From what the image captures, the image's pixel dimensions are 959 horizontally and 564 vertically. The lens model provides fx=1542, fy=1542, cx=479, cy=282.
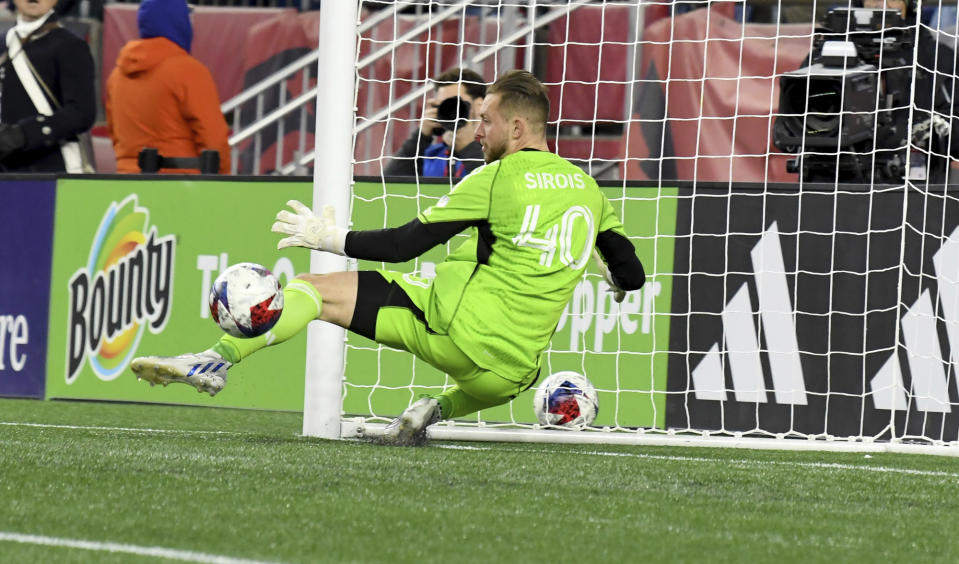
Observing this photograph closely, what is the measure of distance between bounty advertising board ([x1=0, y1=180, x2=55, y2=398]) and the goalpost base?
9.10 feet

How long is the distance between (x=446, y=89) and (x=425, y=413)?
2752mm

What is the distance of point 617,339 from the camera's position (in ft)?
24.3

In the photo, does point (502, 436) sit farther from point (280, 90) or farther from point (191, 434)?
point (280, 90)

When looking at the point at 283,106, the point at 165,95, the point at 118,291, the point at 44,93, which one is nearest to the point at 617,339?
the point at 118,291

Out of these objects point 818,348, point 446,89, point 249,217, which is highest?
point 446,89

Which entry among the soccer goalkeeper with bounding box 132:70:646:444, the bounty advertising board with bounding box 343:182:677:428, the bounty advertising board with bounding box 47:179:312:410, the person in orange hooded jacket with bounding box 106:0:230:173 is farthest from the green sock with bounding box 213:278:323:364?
the person in orange hooded jacket with bounding box 106:0:230:173

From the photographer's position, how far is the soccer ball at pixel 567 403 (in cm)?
670

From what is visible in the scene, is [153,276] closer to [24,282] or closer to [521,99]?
[24,282]

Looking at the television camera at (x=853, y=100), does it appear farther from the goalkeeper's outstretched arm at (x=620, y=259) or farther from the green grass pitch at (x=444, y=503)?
the green grass pitch at (x=444, y=503)

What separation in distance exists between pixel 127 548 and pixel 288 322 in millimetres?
2226

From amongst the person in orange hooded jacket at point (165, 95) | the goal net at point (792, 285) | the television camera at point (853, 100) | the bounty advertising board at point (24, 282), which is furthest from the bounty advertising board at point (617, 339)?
the bounty advertising board at point (24, 282)

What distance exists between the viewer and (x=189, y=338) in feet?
26.9

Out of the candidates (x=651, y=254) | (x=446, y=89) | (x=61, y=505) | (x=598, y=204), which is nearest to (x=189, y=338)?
(x=446, y=89)

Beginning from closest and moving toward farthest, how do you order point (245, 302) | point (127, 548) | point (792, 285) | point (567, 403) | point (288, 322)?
point (127, 548), point (245, 302), point (288, 322), point (567, 403), point (792, 285)
